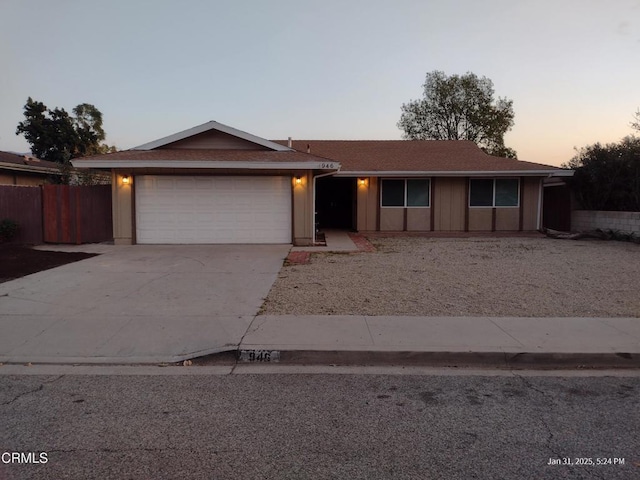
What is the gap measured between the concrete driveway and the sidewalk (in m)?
0.63

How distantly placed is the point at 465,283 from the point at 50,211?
13.9 m

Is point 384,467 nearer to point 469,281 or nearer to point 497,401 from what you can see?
point 497,401

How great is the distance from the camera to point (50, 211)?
53.4 ft

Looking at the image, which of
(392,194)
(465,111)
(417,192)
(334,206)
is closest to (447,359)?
(392,194)

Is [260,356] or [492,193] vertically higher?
[492,193]

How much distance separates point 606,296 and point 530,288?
1255 mm

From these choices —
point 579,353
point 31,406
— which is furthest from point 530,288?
point 31,406

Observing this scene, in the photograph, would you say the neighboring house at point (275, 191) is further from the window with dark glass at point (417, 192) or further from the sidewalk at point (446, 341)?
the sidewalk at point (446, 341)

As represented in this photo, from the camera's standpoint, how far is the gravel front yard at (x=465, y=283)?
7582 mm

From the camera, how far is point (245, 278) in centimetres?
1018

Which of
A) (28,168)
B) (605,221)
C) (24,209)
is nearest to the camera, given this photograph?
(24,209)

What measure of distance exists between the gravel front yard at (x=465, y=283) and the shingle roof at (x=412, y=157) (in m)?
5.44

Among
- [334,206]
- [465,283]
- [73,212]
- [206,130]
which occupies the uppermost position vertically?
[206,130]

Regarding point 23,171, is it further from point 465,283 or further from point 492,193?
point 465,283
